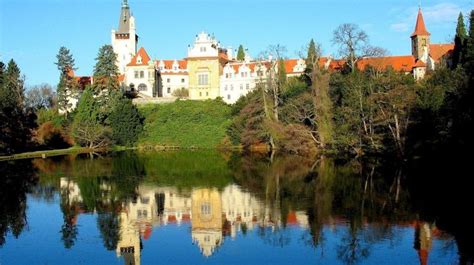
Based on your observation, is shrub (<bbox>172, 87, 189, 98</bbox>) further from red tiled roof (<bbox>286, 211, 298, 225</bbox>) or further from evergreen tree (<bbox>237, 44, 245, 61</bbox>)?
red tiled roof (<bbox>286, 211, 298, 225</bbox>)

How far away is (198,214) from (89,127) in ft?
133

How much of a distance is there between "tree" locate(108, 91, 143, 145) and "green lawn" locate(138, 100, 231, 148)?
128 cm

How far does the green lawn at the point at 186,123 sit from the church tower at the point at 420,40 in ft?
81.3

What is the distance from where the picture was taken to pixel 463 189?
990 inches

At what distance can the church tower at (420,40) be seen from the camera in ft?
222

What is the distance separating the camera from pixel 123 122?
202ft

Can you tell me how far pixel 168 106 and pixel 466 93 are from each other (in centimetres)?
4356

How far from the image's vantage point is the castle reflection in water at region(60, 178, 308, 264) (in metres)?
17.8

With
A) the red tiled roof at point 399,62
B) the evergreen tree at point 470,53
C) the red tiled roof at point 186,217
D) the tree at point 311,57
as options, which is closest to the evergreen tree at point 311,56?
the tree at point 311,57

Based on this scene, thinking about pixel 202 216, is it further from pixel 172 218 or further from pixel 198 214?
pixel 172 218

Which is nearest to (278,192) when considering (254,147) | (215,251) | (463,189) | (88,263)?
(463,189)

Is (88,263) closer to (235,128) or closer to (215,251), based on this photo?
(215,251)

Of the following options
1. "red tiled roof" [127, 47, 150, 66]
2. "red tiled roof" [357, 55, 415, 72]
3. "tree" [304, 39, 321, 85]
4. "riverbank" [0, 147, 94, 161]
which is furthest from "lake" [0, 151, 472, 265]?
"red tiled roof" [127, 47, 150, 66]

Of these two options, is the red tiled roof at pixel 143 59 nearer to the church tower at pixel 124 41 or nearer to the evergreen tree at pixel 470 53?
the church tower at pixel 124 41
